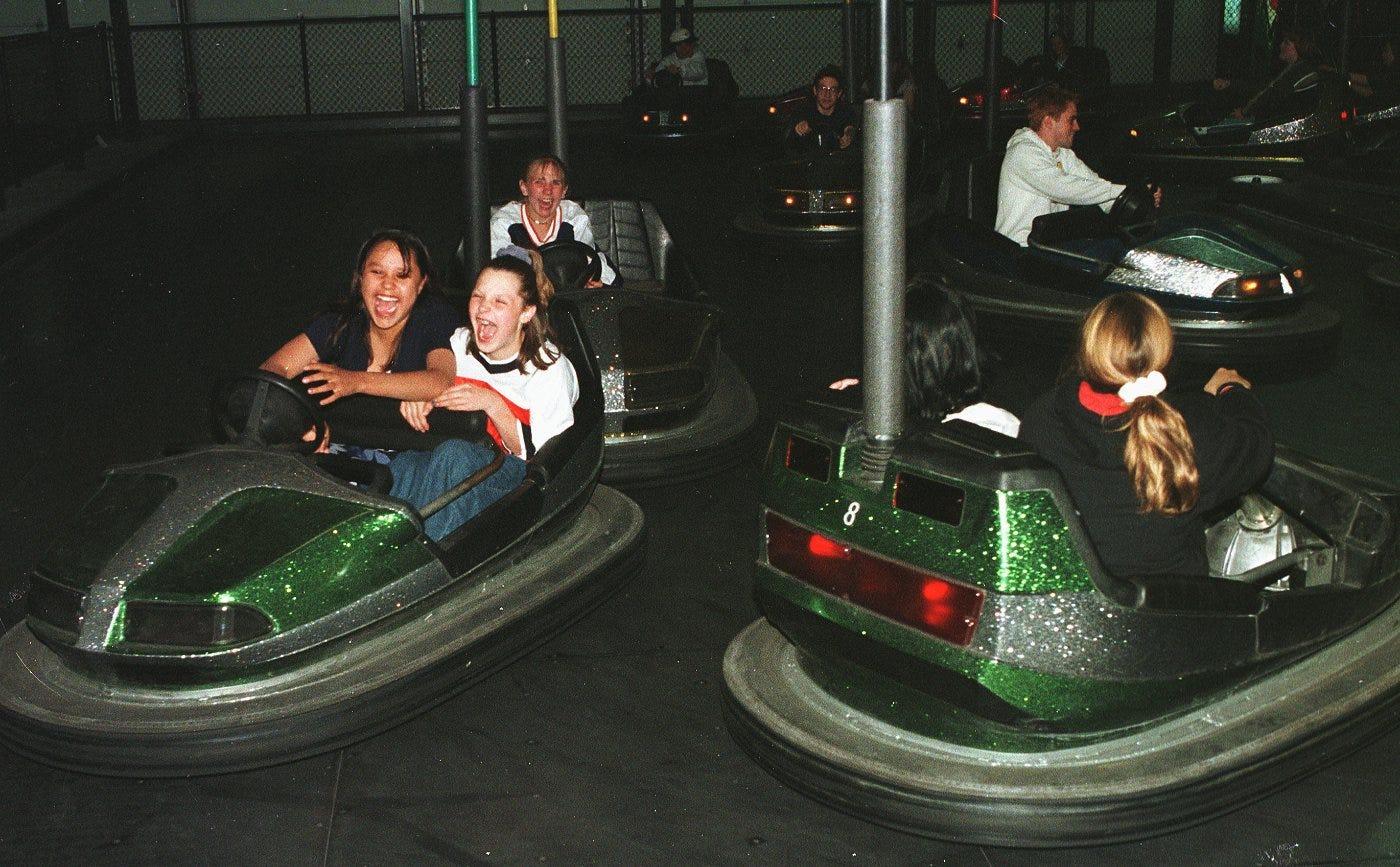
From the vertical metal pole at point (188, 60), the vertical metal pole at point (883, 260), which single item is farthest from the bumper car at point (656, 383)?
the vertical metal pole at point (188, 60)

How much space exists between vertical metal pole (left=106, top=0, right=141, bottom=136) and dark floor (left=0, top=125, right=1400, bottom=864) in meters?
5.27

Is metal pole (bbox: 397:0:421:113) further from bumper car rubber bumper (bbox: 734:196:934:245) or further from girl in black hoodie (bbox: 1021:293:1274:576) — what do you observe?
girl in black hoodie (bbox: 1021:293:1274:576)

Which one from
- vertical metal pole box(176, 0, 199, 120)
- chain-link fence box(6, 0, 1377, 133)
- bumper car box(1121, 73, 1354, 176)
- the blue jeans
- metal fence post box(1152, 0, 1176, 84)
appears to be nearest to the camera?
the blue jeans

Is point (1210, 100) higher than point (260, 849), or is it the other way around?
point (1210, 100)

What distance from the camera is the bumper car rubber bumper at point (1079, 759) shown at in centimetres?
229

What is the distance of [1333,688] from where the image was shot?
2.57 m

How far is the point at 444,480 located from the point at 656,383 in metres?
1.22

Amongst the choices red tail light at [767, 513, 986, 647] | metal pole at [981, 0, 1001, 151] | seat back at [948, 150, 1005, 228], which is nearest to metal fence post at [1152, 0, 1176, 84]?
metal pole at [981, 0, 1001, 151]

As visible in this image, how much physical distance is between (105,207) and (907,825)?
27.2 ft

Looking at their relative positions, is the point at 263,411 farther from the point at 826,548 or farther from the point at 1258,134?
the point at 1258,134

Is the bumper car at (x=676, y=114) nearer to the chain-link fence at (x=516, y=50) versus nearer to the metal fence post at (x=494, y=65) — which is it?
the chain-link fence at (x=516, y=50)

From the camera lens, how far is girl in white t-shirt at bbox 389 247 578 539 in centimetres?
299

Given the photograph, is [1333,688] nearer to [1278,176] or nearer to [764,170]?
[764,170]

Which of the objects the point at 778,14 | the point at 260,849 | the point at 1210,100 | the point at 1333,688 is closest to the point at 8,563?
the point at 260,849
